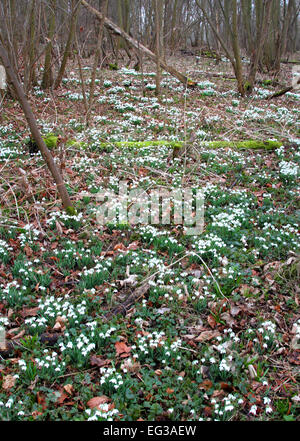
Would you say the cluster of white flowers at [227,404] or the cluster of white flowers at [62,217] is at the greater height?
the cluster of white flowers at [62,217]

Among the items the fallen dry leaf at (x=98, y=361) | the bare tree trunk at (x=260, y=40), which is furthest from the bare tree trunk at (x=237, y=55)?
the fallen dry leaf at (x=98, y=361)

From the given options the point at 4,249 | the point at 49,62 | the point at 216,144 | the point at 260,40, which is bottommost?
the point at 4,249

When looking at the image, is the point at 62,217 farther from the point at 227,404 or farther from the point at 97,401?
the point at 227,404

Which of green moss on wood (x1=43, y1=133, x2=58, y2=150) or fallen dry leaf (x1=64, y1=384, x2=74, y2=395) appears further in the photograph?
green moss on wood (x1=43, y1=133, x2=58, y2=150)

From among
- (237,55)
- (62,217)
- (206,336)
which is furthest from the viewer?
(237,55)

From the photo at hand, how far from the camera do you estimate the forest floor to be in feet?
8.50

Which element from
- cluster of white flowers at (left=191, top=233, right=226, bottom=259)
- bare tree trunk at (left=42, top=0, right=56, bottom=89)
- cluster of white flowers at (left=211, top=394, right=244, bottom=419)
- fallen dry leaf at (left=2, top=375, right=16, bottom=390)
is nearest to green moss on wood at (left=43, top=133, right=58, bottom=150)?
cluster of white flowers at (left=191, top=233, right=226, bottom=259)

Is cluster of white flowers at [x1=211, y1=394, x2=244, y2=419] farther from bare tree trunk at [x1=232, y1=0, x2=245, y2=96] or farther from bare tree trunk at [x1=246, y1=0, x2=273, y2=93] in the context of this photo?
bare tree trunk at [x1=232, y1=0, x2=245, y2=96]

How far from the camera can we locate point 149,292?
3623mm

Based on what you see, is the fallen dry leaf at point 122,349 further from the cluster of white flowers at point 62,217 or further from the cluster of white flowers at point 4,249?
the cluster of white flowers at point 62,217

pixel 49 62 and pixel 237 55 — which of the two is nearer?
pixel 49 62

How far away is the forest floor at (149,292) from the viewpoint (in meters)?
2.59

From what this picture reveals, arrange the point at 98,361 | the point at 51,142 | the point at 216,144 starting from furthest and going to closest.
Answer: the point at 216,144
the point at 51,142
the point at 98,361

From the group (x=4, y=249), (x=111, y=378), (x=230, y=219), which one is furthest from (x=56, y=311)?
(x=230, y=219)
